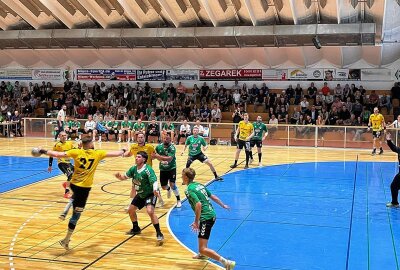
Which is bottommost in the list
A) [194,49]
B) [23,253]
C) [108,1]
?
[23,253]

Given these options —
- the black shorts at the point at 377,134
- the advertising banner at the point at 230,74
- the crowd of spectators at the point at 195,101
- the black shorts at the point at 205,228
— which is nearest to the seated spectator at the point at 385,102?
the crowd of spectators at the point at 195,101

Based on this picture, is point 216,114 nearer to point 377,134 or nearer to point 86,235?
point 377,134

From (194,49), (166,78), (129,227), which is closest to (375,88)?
(194,49)

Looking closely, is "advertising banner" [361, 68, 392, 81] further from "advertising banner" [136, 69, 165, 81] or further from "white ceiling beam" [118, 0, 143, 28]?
"white ceiling beam" [118, 0, 143, 28]

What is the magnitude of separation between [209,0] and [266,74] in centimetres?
899

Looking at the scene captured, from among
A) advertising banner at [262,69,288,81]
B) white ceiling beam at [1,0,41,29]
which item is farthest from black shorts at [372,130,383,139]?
white ceiling beam at [1,0,41,29]

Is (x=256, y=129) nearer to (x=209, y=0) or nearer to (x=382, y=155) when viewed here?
(x=382, y=155)

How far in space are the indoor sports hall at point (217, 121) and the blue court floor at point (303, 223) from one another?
6 centimetres

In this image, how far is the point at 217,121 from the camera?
32.4 metres

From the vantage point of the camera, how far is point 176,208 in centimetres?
1277

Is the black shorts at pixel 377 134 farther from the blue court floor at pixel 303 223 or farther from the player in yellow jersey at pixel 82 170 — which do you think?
the player in yellow jersey at pixel 82 170

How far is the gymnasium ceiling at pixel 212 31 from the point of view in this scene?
95.2ft

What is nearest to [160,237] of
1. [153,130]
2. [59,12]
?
[153,130]

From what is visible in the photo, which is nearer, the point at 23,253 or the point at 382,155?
the point at 23,253
